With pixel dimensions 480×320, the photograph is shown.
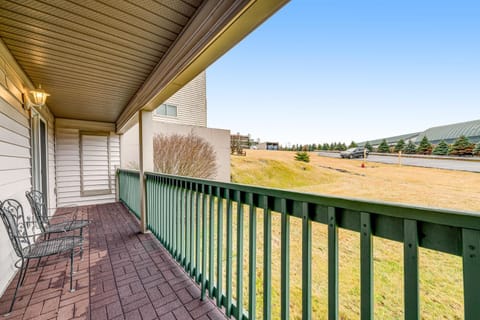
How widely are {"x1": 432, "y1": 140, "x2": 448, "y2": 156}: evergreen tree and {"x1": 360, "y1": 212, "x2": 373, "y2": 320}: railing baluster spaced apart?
1.92 meters

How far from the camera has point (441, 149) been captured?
2.17m

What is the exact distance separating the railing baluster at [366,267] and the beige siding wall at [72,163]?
702cm

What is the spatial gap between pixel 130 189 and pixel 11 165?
9.38 feet

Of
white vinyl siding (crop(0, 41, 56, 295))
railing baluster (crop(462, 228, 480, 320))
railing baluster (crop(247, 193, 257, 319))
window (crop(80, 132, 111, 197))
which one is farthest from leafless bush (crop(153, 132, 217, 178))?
railing baluster (crop(462, 228, 480, 320))

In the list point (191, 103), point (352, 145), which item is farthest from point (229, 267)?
point (191, 103)

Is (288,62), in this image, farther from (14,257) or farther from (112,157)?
(14,257)

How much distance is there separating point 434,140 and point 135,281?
346cm

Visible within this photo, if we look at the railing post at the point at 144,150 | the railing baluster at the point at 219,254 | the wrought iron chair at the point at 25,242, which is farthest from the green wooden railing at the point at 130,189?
the railing baluster at the point at 219,254

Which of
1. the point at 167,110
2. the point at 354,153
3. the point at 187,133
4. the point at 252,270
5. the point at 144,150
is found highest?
the point at 167,110

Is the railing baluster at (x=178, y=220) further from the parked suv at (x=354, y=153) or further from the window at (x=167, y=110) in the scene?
the window at (x=167, y=110)

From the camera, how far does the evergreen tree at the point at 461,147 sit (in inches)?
72.7

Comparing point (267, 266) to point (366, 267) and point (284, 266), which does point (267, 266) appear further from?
point (366, 267)

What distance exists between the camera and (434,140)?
2312mm

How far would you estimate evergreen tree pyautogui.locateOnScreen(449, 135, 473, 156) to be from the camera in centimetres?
185
